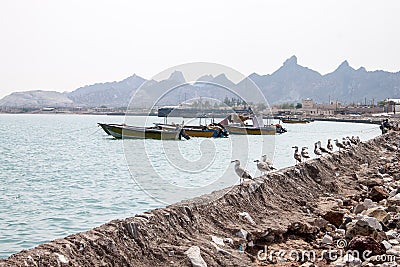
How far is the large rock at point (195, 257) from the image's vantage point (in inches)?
260

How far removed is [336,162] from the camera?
19.6 meters

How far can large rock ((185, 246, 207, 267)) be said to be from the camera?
660cm

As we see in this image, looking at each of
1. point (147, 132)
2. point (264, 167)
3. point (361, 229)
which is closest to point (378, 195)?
point (264, 167)

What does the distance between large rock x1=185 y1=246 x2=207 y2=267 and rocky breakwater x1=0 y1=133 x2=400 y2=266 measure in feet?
0.04

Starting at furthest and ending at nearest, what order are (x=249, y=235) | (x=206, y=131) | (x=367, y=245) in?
(x=206, y=131) → (x=249, y=235) → (x=367, y=245)

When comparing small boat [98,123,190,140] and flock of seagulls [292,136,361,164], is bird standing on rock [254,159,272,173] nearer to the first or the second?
flock of seagulls [292,136,361,164]

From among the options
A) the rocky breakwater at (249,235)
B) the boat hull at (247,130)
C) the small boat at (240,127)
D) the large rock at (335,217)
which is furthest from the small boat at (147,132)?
the large rock at (335,217)

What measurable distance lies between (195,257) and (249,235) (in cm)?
199

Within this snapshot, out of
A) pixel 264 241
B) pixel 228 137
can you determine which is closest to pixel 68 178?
pixel 264 241

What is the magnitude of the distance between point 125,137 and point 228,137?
11410 millimetres

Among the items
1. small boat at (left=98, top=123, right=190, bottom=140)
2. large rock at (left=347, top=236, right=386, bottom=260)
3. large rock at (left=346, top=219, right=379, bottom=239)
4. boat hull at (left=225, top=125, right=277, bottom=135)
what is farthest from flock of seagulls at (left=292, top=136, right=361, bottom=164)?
boat hull at (left=225, top=125, right=277, bottom=135)

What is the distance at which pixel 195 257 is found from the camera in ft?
22.0

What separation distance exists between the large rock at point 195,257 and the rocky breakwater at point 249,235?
14 mm

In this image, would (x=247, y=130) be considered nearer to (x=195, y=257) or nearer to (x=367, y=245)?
(x=367, y=245)
